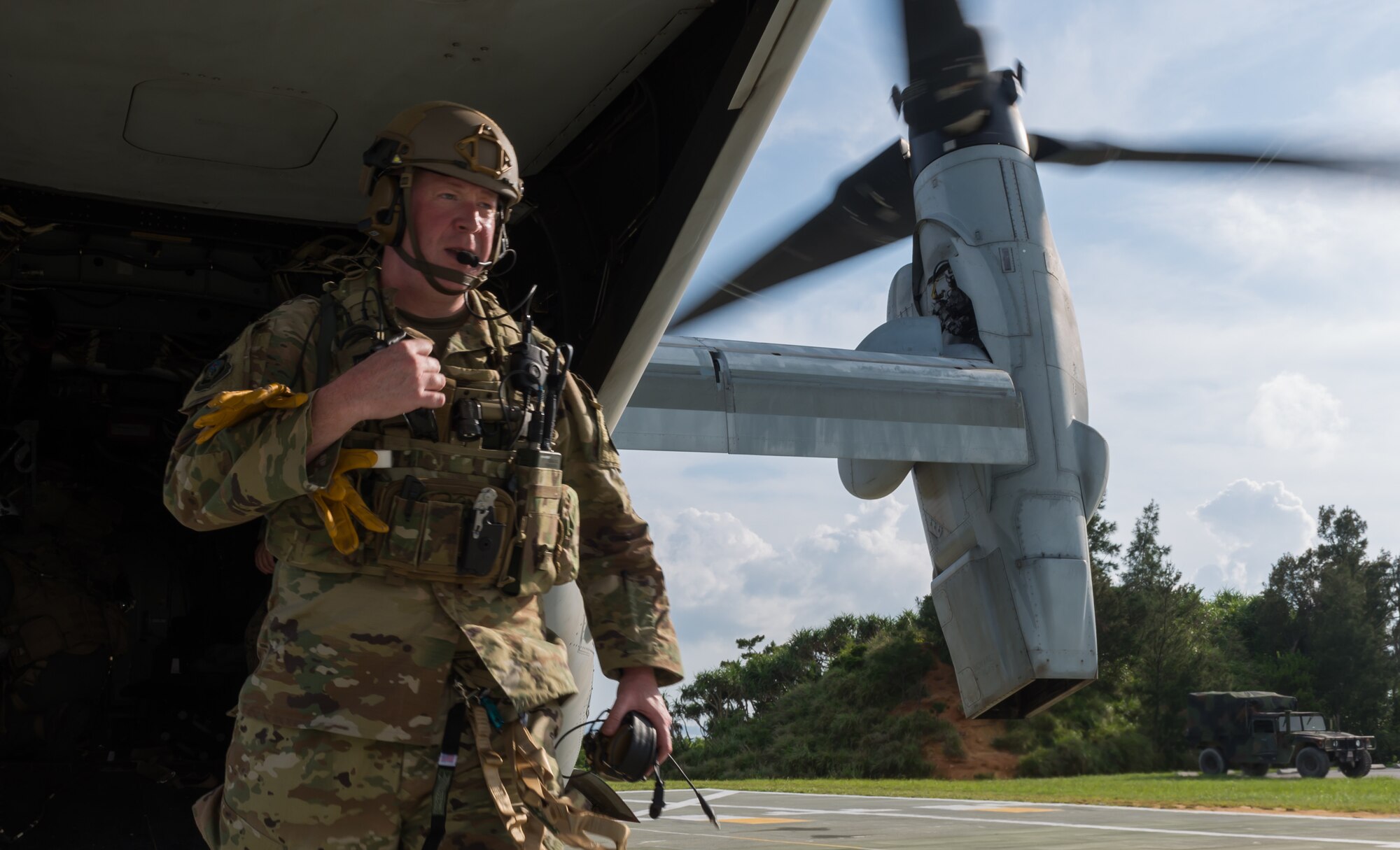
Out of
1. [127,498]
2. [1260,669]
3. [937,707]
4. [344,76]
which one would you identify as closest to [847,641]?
[937,707]

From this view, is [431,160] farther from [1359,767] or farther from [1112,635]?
[1112,635]

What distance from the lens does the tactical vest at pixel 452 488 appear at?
1835 millimetres

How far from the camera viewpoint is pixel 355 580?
1.84m

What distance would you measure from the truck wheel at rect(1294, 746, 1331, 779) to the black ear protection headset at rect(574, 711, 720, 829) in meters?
20.8

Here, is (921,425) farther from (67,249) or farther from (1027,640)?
(67,249)

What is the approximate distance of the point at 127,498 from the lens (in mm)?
5344

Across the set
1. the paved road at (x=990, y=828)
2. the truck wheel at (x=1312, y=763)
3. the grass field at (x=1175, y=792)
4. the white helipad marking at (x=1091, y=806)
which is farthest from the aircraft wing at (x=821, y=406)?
the truck wheel at (x=1312, y=763)

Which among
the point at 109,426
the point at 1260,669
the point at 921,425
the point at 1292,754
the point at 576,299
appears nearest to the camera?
the point at 576,299

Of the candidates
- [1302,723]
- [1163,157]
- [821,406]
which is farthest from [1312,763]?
[821,406]

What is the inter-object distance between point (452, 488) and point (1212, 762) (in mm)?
22284

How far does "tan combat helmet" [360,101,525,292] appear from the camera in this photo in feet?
6.51

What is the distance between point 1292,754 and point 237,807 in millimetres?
21904

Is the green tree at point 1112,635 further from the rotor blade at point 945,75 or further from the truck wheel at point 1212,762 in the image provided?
the rotor blade at point 945,75

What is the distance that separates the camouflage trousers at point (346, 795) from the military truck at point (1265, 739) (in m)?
21.1
